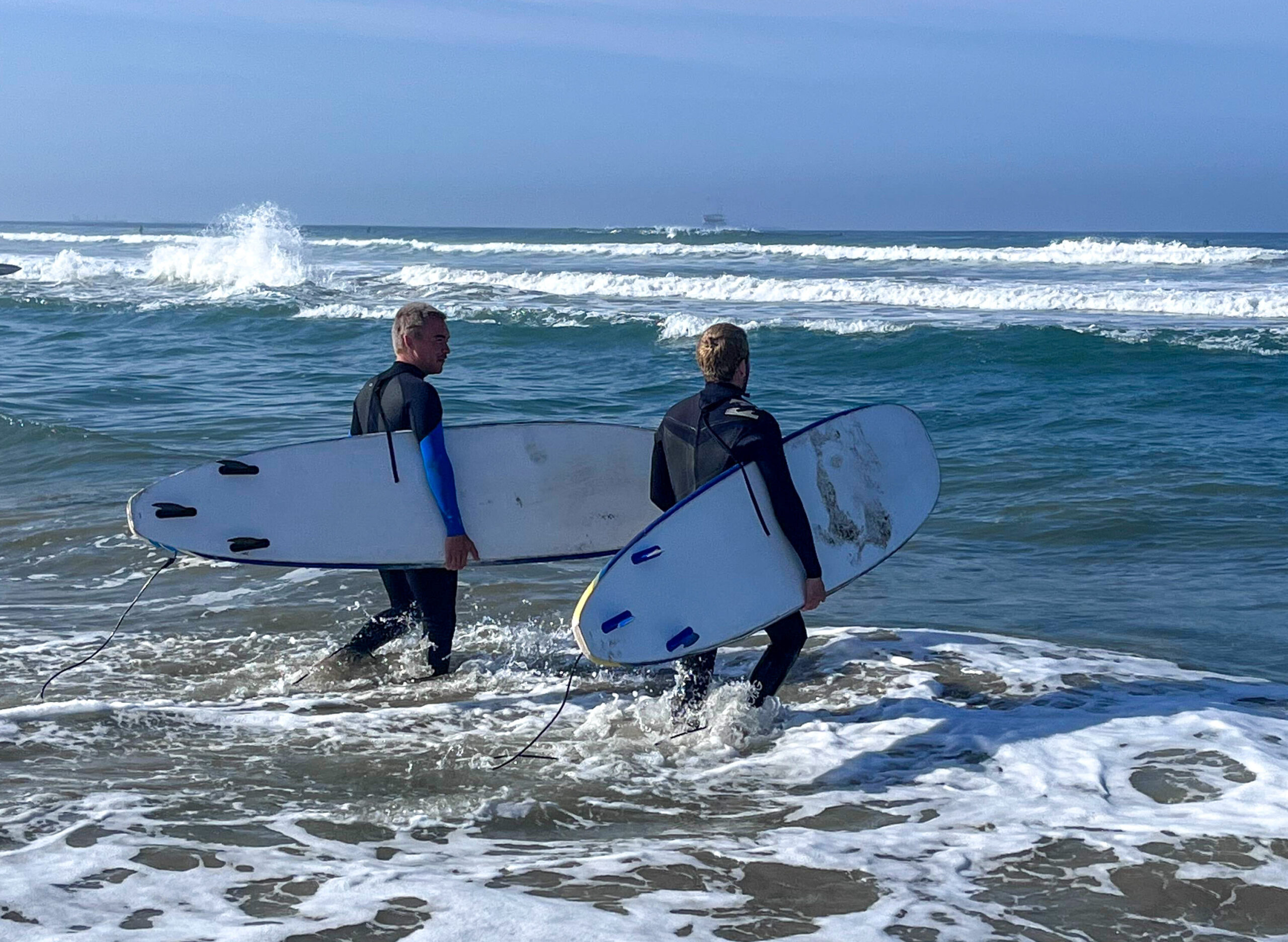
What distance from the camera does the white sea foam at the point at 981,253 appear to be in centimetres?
3634

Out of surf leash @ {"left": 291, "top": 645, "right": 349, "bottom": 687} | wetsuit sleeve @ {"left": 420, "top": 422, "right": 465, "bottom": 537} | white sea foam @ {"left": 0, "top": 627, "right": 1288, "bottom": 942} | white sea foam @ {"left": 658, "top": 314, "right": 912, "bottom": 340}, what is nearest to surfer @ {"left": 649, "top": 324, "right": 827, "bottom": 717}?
white sea foam @ {"left": 0, "top": 627, "right": 1288, "bottom": 942}

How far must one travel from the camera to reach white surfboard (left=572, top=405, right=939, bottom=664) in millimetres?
4324

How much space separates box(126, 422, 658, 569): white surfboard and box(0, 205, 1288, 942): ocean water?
55 centimetres

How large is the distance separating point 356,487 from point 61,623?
6.39 feet

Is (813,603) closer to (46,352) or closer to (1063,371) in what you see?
(1063,371)

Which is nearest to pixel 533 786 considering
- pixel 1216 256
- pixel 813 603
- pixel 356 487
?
pixel 813 603

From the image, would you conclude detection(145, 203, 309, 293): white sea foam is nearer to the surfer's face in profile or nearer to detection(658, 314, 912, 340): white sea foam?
detection(658, 314, 912, 340): white sea foam

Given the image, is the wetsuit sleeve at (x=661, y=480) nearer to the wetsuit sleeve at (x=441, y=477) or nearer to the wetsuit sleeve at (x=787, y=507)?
the wetsuit sleeve at (x=787, y=507)

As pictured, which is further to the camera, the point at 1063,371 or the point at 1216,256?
the point at 1216,256

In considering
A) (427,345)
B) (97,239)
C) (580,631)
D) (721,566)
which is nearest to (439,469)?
(427,345)

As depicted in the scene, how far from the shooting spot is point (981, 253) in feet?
130

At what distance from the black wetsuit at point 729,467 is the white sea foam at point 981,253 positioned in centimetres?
3321

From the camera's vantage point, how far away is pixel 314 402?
1355cm

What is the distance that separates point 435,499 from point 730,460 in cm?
140
